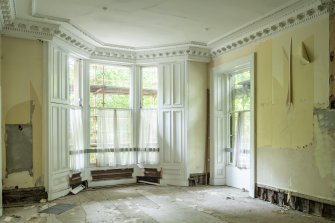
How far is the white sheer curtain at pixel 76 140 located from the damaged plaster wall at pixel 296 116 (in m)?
3.82

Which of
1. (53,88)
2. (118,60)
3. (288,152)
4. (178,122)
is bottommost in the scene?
(288,152)

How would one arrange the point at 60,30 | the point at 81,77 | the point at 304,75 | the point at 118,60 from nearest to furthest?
1. the point at 304,75
2. the point at 60,30
3. the point at 81,77
4. the point at 118,60

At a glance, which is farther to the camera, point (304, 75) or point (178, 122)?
point (178, 122)

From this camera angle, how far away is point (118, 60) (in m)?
7.25

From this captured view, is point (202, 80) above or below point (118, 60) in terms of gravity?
below

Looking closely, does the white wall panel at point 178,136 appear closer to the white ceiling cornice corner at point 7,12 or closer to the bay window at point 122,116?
the bay window at point 122,116

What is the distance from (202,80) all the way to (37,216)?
467 centimetres

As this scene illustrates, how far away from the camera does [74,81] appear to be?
6691 millimetres

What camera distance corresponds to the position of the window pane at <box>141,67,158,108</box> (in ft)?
24.5

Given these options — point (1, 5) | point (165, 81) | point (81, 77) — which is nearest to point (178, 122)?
point (165, 81)

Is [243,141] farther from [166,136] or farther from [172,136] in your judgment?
[166,136]

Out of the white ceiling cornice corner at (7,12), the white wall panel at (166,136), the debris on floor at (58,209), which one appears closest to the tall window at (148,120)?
the white wall panel at (166,136)

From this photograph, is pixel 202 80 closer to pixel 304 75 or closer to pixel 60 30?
pixel 304 75

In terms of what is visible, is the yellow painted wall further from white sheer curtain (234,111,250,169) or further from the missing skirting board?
the missing skirting board
